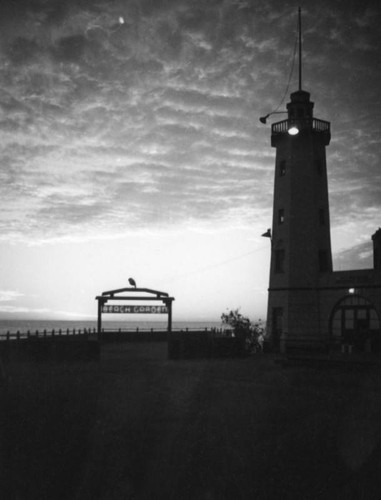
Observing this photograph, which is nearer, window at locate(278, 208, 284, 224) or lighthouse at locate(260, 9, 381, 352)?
lighthouse at locate(260, 9, 381, 352)

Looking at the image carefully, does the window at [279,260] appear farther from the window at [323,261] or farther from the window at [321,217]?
the window at [321,217]

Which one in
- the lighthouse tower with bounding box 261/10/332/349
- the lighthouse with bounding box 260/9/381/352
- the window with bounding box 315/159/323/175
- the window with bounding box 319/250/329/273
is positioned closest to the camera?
the lighthouse with bounding box 260/9/381/352

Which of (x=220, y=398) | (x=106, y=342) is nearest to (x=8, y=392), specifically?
(x=220, y=398)

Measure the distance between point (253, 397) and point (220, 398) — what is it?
104 cm

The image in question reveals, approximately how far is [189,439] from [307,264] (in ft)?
76.2

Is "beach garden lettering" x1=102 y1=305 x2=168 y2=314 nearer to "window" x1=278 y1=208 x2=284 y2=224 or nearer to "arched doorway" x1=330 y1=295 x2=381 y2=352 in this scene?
"window" x1=278 y1=208 x2=284 y2=224

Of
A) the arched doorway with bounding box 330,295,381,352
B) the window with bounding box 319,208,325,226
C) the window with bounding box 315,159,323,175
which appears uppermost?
the window with bounding box 315,159,323,175

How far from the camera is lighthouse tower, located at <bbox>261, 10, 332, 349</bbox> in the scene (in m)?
31.9

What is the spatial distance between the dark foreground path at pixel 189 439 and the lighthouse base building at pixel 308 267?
1157 cm

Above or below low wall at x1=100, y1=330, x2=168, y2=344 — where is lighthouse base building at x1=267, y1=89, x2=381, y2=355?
above

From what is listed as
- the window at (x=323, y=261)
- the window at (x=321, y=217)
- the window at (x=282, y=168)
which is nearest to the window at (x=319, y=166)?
the window at (x=282, y=168)

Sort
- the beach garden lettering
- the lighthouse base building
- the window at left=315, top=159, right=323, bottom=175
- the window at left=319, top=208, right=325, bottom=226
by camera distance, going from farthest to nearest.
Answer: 1. the window at left=315, top=159, right=323, bottom=175
2. the window at left=319, top=208, right=325, bottom=226
3. the lighthouse base building
4. the beach garden lettering

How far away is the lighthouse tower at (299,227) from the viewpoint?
31.9 meters

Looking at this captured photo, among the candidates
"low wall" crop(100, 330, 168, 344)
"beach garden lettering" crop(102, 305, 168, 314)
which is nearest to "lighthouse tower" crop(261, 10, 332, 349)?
"beach garden lettering" crop(102, 305, 168, 314)
